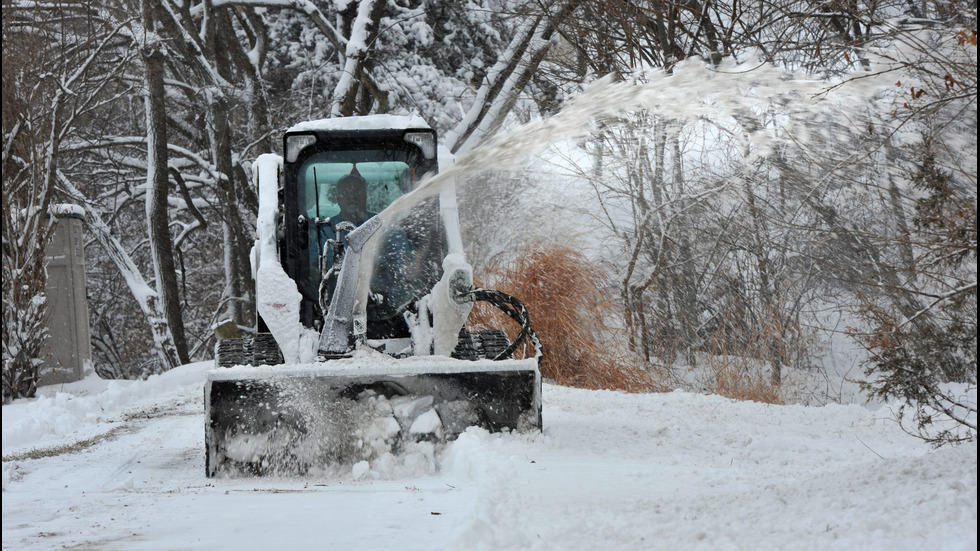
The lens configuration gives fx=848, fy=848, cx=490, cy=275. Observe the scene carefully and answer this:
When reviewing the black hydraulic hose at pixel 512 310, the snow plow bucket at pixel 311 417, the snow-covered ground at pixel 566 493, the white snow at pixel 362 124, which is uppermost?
the white snow at pixel 362 124

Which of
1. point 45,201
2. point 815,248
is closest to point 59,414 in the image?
point 45,201

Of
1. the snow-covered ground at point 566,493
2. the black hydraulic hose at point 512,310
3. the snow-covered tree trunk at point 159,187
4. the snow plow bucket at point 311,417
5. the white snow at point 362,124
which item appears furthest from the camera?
the snow-covered tree trunk at point 159,187

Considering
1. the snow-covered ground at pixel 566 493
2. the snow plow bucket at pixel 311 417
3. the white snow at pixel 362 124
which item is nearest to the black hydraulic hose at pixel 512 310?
the snow-covered ground at pixel 566 493

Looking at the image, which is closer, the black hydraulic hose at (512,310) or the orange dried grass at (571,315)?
the black hydraulic hose at (512,310)

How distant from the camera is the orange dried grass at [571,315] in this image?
8.77 m

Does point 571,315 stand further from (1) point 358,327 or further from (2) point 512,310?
(1) point 358,327

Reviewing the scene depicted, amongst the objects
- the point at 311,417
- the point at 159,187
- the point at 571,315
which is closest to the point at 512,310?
the point at 311,417

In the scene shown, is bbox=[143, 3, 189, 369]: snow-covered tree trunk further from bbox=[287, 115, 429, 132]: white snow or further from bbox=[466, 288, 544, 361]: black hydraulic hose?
bbox=[466, 288, 544, 361]: black hydraulic hose

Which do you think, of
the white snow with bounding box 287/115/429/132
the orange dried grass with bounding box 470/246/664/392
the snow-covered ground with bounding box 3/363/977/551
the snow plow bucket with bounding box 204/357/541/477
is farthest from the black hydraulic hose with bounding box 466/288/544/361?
the orange dried grass with bounding box 470/246/664/392

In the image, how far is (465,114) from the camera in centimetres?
1487

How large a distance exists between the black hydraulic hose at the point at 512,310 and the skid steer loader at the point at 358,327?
1 cm

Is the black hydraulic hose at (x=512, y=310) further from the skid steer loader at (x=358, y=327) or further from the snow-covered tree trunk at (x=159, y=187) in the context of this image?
the snow-covered tree trunk at (x=159, y=187)

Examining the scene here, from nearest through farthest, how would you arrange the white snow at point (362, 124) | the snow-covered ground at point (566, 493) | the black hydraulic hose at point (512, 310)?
the snow-covered ground at point (566, 493), the black hydraulic hose at point (512, 310), the white snow at point (362, 124)

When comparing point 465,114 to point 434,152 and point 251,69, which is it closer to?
point 251,69
